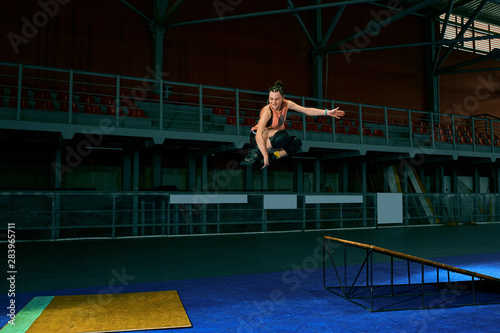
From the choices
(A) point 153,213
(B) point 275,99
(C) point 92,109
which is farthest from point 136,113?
(B) point 275,99

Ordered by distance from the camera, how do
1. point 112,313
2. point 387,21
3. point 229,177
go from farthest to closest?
1. point 229,177
2. point 387,21
3. point 112,313

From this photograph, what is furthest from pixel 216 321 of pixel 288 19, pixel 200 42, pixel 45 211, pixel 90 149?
pixel 288 19

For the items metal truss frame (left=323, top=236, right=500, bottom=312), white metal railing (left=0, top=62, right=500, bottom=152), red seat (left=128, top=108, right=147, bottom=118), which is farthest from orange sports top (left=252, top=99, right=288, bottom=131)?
red seat (left=128, top=108, right=147, bottom=118)

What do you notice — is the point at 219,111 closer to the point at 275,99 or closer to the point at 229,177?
the point at 229,177

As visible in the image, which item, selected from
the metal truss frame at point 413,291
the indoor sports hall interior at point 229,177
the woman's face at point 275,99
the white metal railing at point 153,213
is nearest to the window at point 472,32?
the indoor sports hall interior at point 229,177

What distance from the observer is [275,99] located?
392 centimetres

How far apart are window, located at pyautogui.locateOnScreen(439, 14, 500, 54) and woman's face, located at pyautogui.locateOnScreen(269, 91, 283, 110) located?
70.6 feet

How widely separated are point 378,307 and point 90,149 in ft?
39.3

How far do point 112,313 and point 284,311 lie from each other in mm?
2004

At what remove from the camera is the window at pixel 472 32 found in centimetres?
2239

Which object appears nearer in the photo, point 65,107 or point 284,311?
point 284,311

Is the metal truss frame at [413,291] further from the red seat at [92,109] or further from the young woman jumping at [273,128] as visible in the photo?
the red seat at [92,109]

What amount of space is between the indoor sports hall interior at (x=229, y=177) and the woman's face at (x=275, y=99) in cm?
224

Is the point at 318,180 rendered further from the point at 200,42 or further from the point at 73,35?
the point at 73,35
